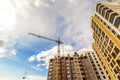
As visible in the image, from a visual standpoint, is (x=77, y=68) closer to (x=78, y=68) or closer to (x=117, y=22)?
(x=78, y=68)

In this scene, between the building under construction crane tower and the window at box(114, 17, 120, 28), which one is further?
the building under construction crane tower

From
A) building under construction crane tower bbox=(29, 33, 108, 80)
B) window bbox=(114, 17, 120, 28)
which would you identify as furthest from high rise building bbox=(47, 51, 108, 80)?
window bbox=(114, 17, 120, 28)

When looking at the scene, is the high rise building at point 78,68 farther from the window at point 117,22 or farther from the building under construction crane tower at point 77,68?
the window at point 117,22

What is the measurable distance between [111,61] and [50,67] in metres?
44.9

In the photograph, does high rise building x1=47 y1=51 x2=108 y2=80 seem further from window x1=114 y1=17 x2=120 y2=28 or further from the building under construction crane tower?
window x1=114 y1=17 x2=120 y2=28

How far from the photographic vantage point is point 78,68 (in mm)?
79188

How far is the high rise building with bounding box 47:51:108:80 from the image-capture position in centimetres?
7298

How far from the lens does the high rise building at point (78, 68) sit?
2873 inches

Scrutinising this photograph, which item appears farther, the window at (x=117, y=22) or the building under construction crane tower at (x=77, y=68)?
the building under construction crane tower at (x=77, y=68)

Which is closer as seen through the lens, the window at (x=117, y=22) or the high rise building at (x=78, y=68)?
the window at (x=117, y=22)

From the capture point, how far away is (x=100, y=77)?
70.4 metres

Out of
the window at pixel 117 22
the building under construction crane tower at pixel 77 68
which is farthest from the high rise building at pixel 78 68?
the window at pixel 117 22

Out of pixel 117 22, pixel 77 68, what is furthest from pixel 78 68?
pixel 117 22

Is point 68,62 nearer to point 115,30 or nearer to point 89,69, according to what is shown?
point 89,69
